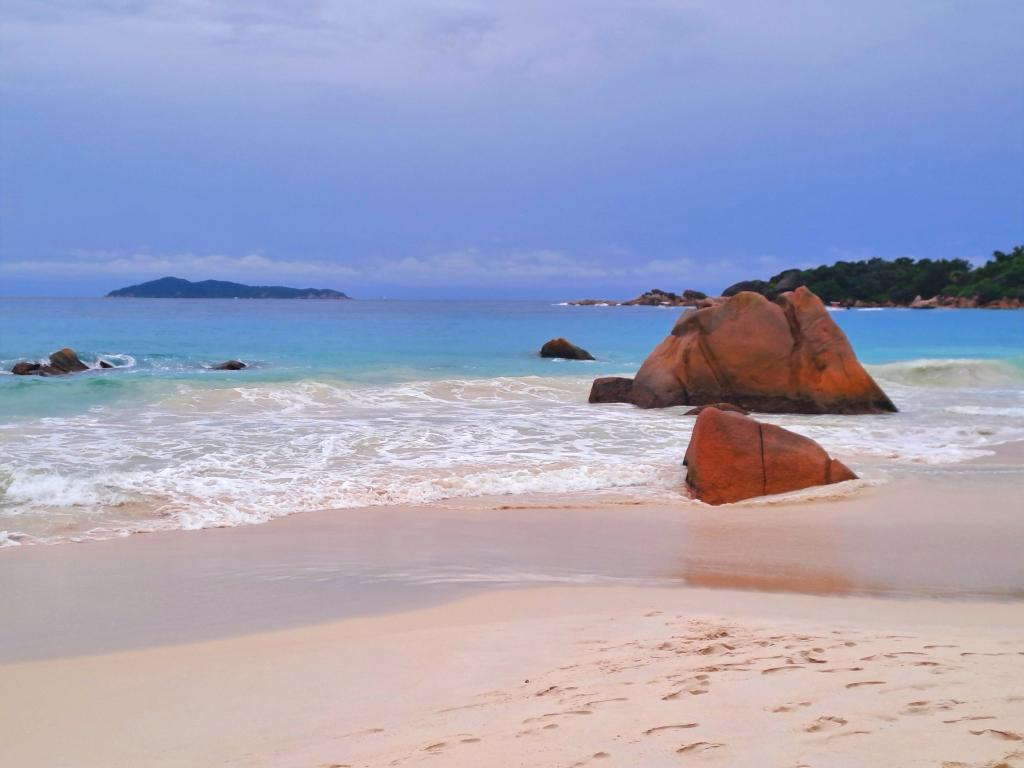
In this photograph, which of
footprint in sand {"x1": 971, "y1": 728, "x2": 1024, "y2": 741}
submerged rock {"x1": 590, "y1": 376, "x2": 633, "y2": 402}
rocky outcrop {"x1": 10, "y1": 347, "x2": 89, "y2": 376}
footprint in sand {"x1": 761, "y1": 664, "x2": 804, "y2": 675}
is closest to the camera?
footprint in sand {"x1": 971, "y1": 728, "x2": 1024, "y2": 741}

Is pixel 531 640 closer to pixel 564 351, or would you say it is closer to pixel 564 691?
pixel 564 691

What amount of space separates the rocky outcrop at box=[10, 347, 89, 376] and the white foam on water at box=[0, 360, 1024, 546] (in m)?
5.94

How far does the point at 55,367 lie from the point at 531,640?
20.6m

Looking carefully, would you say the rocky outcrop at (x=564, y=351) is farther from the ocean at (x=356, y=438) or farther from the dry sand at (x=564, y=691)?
the dry sand at (x=564, y=691)

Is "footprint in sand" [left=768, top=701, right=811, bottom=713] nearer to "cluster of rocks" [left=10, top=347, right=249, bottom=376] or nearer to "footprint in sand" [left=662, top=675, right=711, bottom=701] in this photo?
"footprint in sand" [left=662, top=675, right=711, bottom=701]

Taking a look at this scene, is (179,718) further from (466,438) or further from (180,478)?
(466,438)

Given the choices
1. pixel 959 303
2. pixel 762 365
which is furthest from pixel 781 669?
pixel 959 303

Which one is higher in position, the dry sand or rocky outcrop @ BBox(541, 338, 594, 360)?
rocky outcrop @ BBox(541, 338, 594, 360)

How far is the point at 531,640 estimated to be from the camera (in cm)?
462

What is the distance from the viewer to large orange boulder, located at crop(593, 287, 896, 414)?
48.7 feet

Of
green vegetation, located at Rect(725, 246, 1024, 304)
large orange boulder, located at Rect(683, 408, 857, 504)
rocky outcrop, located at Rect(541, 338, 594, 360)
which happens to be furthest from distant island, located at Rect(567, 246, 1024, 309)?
large orange boulder, located at Rect(683, 408, 857, 504)

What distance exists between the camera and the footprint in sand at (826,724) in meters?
2.96

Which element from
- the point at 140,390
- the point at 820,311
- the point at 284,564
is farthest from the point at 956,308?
the point at 284,564

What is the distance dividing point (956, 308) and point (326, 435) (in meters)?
88.9
